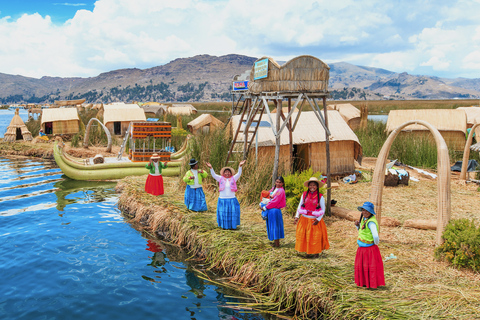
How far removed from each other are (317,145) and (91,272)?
879 cm

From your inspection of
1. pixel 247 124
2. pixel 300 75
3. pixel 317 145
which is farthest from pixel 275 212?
pixel 317 145

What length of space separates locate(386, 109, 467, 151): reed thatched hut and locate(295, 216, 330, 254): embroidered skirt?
44.6ft

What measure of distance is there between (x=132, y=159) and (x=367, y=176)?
1031 centimetres

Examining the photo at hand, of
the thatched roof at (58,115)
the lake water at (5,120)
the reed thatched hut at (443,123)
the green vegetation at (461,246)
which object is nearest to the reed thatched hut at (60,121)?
the thatched roof at (58,115)

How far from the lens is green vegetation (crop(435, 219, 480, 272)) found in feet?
20.0

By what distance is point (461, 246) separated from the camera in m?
6.23

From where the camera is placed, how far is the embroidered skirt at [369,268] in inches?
219

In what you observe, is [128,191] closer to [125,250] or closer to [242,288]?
[125,250]

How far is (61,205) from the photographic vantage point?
13.2 m

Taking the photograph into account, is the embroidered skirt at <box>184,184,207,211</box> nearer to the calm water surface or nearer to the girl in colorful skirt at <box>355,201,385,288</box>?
the calm water surface

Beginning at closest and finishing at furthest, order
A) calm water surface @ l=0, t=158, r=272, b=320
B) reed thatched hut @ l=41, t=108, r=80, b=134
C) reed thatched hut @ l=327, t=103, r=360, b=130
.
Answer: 1. calm water surface @ l=0, t=158, r=272, b=320
2. reed thatched hut @ l=327, t=103, r=360, b=130
3. reed thatched hut @ l=41, t=108, r=80, b=134

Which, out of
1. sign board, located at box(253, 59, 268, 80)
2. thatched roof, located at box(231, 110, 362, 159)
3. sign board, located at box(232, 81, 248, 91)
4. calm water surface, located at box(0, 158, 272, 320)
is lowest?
calm water surface, located at box(0, 158, 272, 320)

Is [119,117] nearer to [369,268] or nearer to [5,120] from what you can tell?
[369,268]

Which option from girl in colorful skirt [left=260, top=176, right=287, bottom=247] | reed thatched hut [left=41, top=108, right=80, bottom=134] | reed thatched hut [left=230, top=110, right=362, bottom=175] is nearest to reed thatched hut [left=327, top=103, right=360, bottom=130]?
reed thatched hut [left=230, top=110, right=362, bottom=175]
